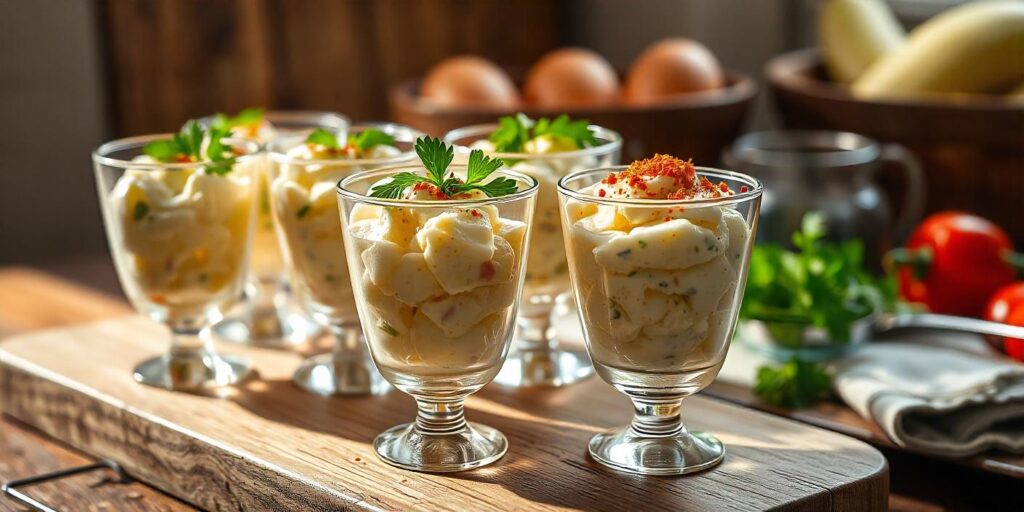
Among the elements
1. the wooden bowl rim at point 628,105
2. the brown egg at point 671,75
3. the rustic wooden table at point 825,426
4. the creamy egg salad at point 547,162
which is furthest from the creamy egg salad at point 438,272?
the brown egg at point 671,75

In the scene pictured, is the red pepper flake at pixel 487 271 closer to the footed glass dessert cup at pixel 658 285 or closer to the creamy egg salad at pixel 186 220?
the footed glass dessert cup at pixel 658 285

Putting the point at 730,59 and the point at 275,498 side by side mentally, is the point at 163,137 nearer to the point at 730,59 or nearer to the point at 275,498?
the point at 275,498

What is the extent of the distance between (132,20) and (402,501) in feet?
5.76

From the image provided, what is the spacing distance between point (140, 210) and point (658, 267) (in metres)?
0.55

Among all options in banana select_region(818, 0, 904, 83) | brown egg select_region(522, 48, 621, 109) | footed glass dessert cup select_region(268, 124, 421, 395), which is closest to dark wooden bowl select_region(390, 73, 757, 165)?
brown egg select_region(522, 48, 621, 109)

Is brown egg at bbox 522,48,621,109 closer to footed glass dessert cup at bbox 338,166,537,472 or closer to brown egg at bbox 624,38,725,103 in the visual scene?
brown egg at bbox 624,38,725,103

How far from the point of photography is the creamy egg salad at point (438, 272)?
934 mm

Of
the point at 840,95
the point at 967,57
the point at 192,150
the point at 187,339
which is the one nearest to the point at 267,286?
the point at 187,339

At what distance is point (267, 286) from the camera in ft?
5.03

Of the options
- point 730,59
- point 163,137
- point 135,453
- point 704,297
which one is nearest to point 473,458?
point 704,297

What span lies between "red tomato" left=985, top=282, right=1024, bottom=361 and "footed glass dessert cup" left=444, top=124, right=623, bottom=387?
0.48 metres

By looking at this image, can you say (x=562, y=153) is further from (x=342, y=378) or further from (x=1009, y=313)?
(x=1009, y=313)

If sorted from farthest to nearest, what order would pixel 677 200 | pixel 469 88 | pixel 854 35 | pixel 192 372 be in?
pixel 854 35
pixel 469 88
pixel 192 372
pixel 677 200

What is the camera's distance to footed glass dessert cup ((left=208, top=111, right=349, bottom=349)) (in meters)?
1.44
